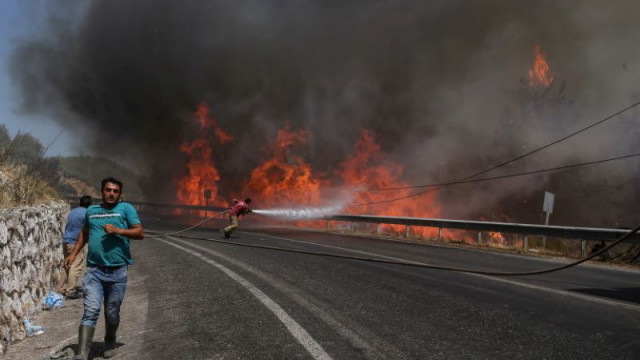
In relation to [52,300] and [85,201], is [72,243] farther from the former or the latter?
[52,300]

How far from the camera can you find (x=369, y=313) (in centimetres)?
561

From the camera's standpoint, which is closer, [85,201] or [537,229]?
[85,201]

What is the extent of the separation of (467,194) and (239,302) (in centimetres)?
3466

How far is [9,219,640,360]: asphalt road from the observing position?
435cm

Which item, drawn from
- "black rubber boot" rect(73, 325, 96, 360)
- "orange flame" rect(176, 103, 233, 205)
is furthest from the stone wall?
"orange flame" rect(176, 103, 233, 205)

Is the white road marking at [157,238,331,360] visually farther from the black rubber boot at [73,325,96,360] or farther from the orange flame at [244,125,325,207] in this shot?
the orange flame at [244,125,325,207]

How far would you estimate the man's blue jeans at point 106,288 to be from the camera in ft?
15.4

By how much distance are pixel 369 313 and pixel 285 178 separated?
2997 centimetres

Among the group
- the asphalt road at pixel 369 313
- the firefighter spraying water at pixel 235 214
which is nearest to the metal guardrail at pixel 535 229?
the asphalt road at pixel 369 313

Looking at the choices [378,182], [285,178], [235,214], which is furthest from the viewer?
[285,178]

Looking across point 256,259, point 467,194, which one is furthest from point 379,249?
point 467,194

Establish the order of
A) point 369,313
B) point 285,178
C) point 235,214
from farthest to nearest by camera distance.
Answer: point 285,178 → point 235,214 → point 369,313

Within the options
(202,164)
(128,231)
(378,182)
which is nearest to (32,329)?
(128,231)

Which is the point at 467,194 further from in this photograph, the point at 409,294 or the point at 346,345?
the point at 346,345
